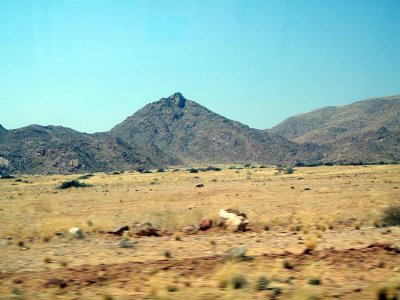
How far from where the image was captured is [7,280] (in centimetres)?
1097

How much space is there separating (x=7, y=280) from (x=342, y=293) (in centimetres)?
855

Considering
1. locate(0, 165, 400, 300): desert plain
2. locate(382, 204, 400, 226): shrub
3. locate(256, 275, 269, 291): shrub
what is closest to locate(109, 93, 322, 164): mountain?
locate(382, 204, 400, 226): shrub

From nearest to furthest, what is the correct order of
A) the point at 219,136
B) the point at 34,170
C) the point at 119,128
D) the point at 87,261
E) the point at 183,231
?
the point at 87,261 < the point at 183,231 < the point at 34,170 < the point at 219,136 < the point at 119,128

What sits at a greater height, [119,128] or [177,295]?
[119,128]

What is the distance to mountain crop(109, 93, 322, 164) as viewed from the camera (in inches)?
6368

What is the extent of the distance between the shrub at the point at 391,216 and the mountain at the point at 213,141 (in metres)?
133

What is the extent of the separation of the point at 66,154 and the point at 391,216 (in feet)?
381

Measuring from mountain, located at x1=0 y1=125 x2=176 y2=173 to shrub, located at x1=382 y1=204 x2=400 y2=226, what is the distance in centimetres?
10676

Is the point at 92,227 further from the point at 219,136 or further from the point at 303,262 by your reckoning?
the point at 219,136

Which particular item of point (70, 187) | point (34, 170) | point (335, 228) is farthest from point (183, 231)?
point (34, 170)

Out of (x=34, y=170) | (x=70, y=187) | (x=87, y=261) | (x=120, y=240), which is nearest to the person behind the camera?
(x=87, y=261)

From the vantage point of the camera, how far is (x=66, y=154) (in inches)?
4892

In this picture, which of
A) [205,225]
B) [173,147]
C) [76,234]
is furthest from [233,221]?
[173,147]

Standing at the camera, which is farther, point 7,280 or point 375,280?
point 7,280
